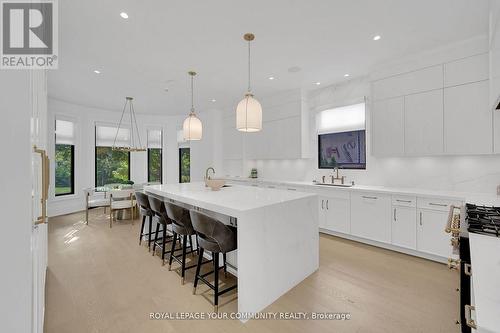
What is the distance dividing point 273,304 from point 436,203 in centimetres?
258

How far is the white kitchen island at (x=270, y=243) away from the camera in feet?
6.48

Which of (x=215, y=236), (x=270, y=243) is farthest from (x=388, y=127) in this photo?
(x=215, y=236)

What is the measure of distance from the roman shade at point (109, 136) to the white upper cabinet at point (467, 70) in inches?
317

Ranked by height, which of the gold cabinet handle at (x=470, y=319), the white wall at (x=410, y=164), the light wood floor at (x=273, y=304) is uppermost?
the white wall at (x=410, y=164)

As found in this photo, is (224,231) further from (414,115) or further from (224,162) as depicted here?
(224,162)

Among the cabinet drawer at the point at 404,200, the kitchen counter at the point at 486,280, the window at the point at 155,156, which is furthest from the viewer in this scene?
the window at the point at 155,156

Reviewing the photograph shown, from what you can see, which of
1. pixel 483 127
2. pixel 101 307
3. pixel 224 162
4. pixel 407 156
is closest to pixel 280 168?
pixel 224 162

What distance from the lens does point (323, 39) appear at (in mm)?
2953

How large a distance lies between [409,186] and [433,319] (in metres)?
2.30

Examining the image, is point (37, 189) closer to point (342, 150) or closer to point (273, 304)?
point (273, 304)

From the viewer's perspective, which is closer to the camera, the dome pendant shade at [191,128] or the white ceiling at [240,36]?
the white ceiling at [240,36]

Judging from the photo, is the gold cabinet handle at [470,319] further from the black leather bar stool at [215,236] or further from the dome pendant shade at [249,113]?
the dome pendant shade at [249,113]

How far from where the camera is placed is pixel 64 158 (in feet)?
19.8

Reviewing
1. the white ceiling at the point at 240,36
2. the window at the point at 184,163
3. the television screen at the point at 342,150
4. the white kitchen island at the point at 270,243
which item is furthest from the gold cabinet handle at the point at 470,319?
the window at the point at 184,163
